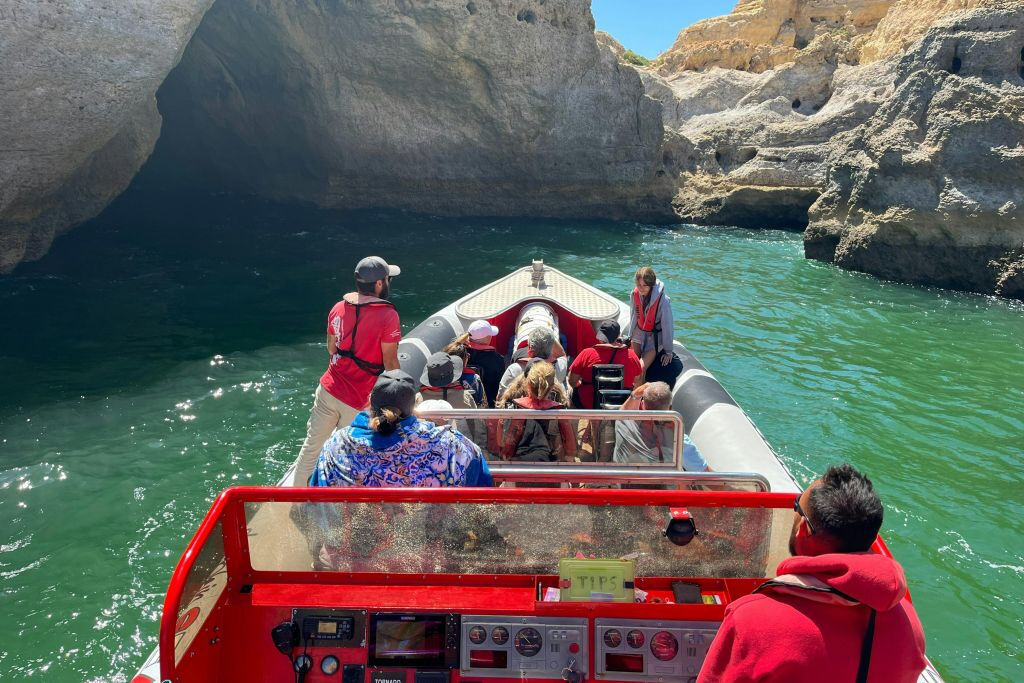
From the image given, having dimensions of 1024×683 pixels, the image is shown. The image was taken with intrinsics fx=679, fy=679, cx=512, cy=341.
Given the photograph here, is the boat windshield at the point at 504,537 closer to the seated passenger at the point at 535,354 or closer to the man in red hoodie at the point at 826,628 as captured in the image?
the man in red hoodie at the point at 826,628

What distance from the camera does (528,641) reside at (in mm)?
2730

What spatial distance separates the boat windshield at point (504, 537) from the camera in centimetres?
280

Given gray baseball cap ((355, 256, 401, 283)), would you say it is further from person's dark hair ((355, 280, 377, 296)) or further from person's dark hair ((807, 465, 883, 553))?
person's dark hair ((807, 465, 883, 553))

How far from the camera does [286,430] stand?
7.86 m

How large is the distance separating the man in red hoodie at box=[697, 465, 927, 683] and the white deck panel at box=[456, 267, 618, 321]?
6276mm

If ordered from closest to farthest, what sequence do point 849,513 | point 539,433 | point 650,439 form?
point 849,513 < point 650,439 < point 539,433

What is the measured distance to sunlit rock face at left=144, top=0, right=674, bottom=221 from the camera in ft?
62.3

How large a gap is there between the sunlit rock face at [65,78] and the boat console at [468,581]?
Answer: 10637 millimetres

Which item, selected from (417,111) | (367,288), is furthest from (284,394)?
(417,111)

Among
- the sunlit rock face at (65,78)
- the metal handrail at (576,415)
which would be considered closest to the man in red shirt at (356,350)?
the metal handrail at (576,415)

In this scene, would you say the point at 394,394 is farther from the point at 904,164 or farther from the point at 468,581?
the point at 904,164

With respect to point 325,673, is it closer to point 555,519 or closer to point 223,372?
point 555,519

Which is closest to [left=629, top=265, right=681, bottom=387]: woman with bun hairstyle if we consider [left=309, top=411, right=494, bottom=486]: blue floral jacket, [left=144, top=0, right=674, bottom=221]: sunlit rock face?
[left=309, top=411, right=494, bottom=486]: blue floral jacket

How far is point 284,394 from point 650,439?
Answer: 5.96 meters
